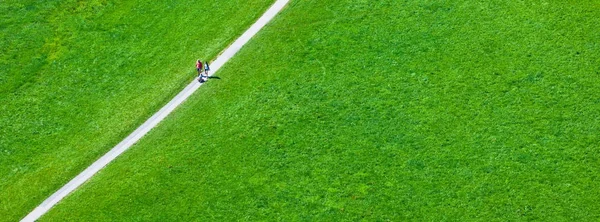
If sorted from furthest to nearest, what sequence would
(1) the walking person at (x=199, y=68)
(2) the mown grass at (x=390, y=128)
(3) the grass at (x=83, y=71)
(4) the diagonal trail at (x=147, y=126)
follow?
(1) the walking person at (x=199, y=68), (3) the grass at (x=83, y=71), (4) the diagonal trail at (x=147, y=126), (2) the mown grass at (x=390, y=128)

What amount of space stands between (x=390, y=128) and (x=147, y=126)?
13.4 m

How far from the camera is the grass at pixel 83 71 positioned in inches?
1270

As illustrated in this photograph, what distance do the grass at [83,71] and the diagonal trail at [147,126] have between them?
40 cm

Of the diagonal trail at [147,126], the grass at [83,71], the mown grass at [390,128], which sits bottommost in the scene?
the mown grass at [390,128]

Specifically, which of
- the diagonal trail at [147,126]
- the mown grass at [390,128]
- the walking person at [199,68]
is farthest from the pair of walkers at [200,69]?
the mown grass at [390,128]

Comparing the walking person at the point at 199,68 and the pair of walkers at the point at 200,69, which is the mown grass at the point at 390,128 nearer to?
the pair of walkers at the point at 200,69

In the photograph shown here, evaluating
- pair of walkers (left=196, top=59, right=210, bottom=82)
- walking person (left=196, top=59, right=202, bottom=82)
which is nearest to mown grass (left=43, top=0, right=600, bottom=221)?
pair of walkers (left=196, top=59, right=210, bottom=82)

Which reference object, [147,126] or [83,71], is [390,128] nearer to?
[147,126]

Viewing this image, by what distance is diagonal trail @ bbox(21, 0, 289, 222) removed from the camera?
3034 centimetres

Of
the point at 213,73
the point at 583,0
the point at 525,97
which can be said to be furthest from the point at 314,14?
the point at 583,0

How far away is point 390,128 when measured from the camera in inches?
1202

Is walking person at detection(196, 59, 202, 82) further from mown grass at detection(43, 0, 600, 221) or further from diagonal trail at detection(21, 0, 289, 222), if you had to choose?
Result: mown grass at detection(43, 0, 600, 221)

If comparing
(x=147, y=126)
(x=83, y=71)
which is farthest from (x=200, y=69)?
(x=83, y=71)

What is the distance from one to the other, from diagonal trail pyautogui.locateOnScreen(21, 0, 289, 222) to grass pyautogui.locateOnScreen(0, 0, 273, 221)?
1.31ft
